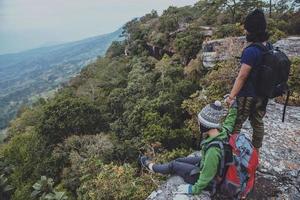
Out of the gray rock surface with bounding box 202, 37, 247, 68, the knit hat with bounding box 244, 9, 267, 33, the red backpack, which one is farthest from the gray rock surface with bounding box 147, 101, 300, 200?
the gray rock surface with bounding box 202, 37, 247, 68

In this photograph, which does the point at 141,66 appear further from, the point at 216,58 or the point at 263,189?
the point at 263,189

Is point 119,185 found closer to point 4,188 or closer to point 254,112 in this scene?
point 254,112

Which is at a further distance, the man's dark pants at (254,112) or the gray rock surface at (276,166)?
the gray rock surface at (276,166)

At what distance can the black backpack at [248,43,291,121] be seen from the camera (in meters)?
4.81

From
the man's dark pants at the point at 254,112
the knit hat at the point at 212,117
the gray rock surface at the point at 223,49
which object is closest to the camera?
the knit hat at the point at 212,117

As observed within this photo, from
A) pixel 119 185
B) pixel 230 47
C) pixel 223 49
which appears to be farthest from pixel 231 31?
pixel 119 185

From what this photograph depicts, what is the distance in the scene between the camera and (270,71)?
479 centimetres

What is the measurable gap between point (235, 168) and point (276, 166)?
195 cm

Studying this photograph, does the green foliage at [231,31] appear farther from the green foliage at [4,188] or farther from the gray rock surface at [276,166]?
the green foliage at [4,188]

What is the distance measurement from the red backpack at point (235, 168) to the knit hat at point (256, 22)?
156 centimetres

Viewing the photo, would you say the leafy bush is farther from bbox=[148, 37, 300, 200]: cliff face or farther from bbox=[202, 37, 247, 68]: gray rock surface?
bbox=[148, 37, 300, 200]: cliff face

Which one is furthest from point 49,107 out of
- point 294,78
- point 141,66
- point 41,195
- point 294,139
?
point 294,139

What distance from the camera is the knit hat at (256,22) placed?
4.68 m

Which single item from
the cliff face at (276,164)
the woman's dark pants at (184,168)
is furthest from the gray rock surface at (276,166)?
the woman's dark pants at (184,168)
